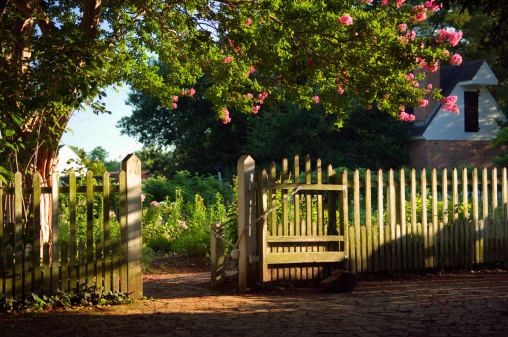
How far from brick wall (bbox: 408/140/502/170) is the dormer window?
0.78 metres

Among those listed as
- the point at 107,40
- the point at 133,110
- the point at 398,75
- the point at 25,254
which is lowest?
the point at 25,254

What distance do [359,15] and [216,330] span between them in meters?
6.21

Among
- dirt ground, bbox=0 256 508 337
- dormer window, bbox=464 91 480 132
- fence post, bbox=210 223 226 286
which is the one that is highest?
dormer window, bbox=464 91 480 132

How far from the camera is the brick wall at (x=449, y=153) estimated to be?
2600cm

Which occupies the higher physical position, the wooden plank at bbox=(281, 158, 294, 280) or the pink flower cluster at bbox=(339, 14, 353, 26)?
the pink flower cluster at bbox=(339, 14, 353, 26)

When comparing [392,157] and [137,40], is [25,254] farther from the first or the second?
[392,157]

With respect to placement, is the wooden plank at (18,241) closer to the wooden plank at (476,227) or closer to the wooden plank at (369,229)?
the wooden plank at (369,229)

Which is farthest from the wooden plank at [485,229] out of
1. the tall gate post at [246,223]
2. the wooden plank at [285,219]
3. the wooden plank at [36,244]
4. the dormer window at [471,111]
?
A: the dormer window at [471,111]

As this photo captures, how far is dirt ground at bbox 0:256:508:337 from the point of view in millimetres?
4961

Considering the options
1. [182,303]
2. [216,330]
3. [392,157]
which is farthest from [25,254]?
[392,157]

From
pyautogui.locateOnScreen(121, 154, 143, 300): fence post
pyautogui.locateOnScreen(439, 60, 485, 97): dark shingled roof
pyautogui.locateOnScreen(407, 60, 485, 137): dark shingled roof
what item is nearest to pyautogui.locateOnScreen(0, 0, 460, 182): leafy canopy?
pyautogui.locateOnScreen(121, 154, 143, 300): fence post

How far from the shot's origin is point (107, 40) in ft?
31.5

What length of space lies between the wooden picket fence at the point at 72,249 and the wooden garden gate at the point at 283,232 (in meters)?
1.61

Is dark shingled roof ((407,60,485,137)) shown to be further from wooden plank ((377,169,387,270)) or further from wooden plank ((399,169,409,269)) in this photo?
wooden plank ((377,169,387,270))
